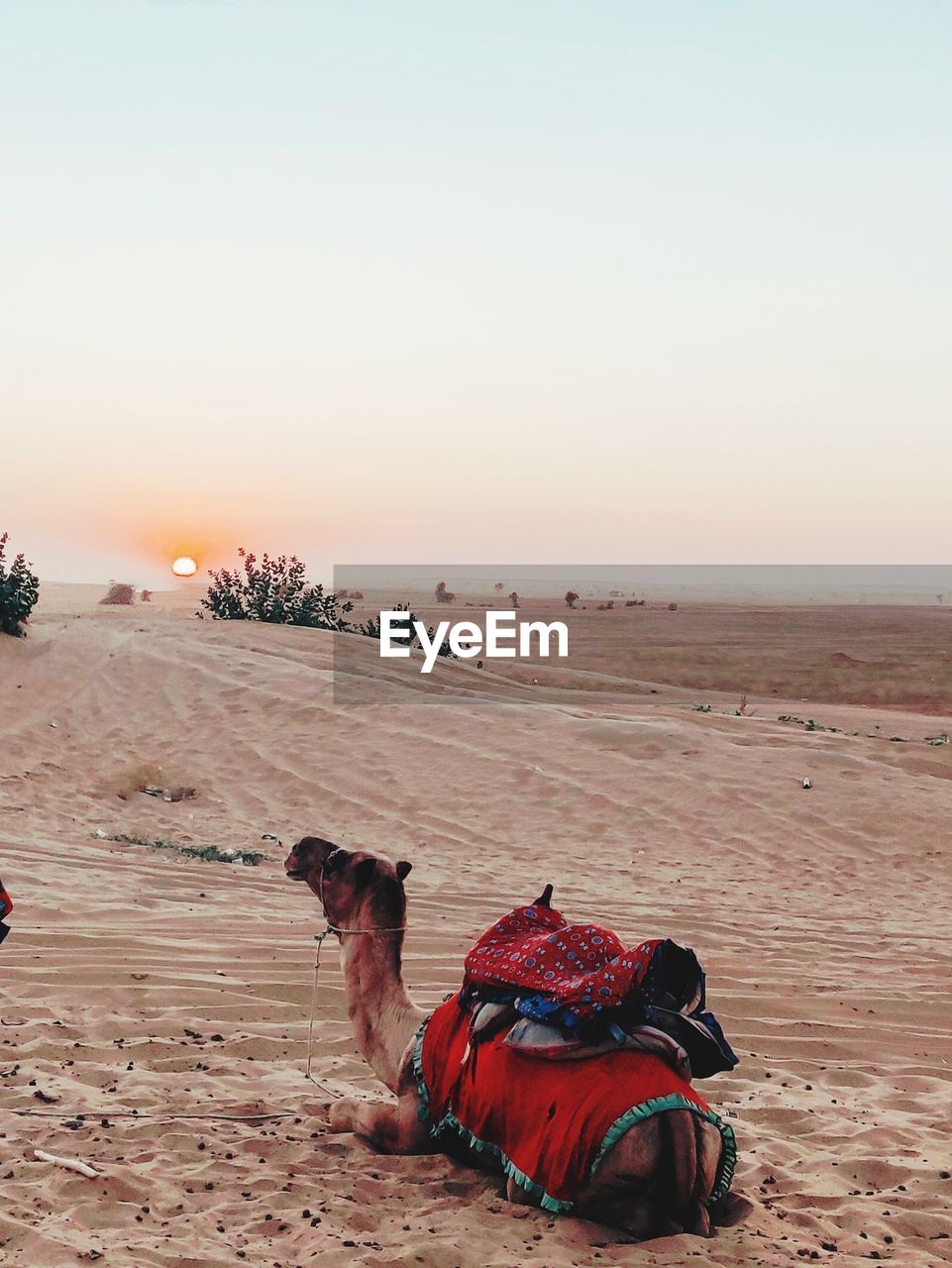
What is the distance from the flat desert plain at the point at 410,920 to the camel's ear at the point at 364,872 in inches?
Result: 39.9

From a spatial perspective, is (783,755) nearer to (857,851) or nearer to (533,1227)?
(857,851)

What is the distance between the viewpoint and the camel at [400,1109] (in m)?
4.09

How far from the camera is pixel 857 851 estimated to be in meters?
13.7

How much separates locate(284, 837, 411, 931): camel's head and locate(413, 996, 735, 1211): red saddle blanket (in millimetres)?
507

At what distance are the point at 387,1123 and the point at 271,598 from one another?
22.7 m

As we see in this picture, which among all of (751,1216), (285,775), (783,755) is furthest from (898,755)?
(751,1216)

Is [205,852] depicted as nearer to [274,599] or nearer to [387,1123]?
[387,1123]

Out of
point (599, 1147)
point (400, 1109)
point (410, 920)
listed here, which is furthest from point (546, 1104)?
point (410, 920)

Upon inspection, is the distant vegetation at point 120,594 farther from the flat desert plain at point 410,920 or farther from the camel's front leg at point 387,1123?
the camel's front leg at point 387,1123

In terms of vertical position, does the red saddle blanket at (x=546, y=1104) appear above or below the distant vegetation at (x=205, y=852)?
above

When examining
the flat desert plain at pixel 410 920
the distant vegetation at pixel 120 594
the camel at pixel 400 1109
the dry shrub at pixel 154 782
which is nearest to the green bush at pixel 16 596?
the flat desert plain at pixel 410 920

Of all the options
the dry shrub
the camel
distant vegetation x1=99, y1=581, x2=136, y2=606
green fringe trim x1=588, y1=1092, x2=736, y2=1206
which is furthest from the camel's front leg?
distant vegetation x1=99, y1=581, x2=136, y2=606

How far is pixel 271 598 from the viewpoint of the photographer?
27.1 m

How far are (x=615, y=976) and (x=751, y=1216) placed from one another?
40.6 inches
